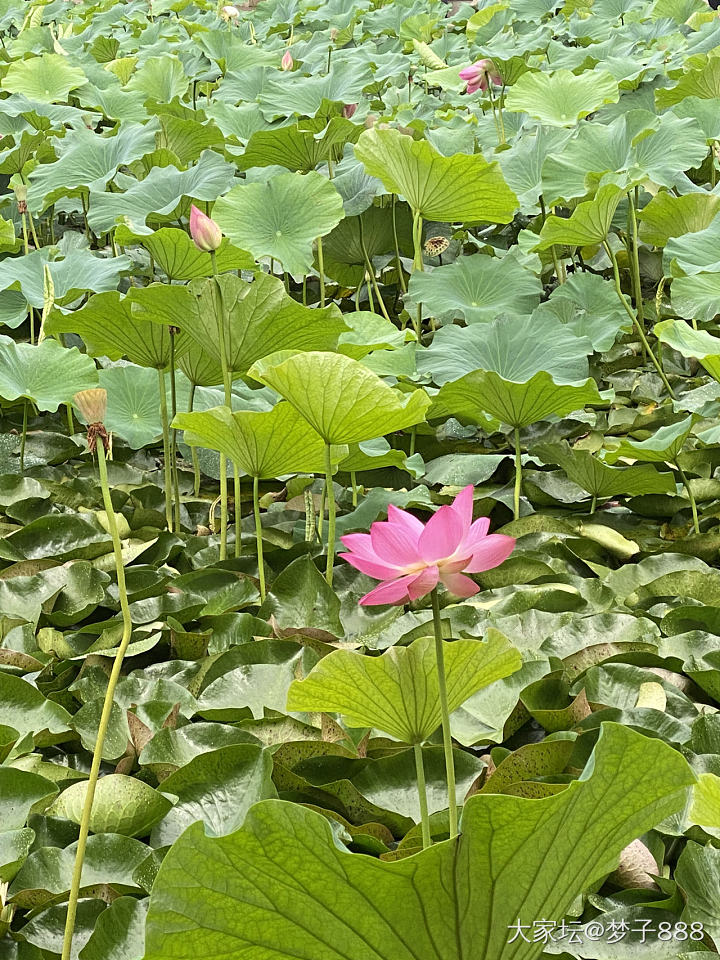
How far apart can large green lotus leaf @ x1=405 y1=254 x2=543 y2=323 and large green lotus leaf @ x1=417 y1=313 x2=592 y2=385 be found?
1.00 ft

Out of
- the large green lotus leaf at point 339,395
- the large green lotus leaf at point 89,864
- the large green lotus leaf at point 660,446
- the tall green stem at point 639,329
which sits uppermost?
the large green lotus leaf at point 339,395

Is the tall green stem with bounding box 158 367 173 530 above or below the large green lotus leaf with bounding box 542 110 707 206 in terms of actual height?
below

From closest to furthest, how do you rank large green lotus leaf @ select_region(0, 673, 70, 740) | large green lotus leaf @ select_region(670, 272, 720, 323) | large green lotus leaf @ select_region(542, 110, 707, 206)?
large green lotus leaf @ select_region(0, 673, 70, 740) → large green lotus leaf @ select_region(670, 272, 720, 323) → large green lotus leaf @ select_region(542, 110, 707, 206)

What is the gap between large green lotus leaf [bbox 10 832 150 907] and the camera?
32.3 inches

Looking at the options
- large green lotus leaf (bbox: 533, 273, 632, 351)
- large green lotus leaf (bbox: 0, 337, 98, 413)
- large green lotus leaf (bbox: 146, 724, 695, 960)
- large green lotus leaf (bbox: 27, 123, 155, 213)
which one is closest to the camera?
large green lotus leaf (bbox: 146, 724, 695, 960)

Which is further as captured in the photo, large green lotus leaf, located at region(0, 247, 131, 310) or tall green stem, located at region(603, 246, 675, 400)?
tall green stem, located at region(603, 246, 675, 400)

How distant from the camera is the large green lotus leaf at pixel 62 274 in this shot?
1.81 metres

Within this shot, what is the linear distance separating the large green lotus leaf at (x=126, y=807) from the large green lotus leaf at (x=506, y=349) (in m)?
0.91

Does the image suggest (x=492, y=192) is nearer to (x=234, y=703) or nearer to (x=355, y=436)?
(x=355, y=436)

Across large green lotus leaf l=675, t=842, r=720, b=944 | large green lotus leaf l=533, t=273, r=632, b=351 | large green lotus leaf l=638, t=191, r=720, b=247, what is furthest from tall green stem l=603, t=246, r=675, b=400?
large green lotus leaf l=675, t=842, r=720, b=944

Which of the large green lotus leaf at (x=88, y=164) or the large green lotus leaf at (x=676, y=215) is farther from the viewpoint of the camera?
the large green lotus leaf at (x=88, y=164)

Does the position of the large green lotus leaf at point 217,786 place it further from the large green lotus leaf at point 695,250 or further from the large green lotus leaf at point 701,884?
the large green lotus leaf at point 695,250

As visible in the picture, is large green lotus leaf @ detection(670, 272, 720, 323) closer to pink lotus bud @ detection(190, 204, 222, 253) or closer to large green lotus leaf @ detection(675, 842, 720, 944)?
pink lotus bud @ detection(190, 204, 222, 253)

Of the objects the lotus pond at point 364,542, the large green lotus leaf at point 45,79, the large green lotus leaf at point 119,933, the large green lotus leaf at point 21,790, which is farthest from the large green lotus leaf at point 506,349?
the large green lotus leaf at point 45,79
